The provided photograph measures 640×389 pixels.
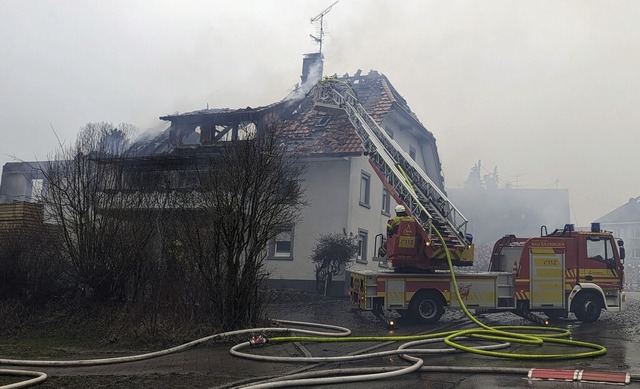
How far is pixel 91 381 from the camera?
7.39 meters

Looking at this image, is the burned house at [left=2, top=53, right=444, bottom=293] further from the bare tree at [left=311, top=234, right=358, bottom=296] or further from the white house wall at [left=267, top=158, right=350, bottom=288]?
the bare tree at [left=311, top=234, right=358, bottom=296]

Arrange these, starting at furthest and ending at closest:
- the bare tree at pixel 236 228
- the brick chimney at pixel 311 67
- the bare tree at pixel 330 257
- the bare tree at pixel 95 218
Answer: the brick chimney at pixel 311 67
the bare tree at pixel 330 257
the bare tree at pixel 95 218
the bare tree at pixel 236 228

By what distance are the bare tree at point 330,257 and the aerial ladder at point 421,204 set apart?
14.2ft

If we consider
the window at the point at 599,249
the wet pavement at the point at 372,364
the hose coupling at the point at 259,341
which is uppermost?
the window at the point at 599,249

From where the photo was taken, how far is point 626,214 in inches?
2354

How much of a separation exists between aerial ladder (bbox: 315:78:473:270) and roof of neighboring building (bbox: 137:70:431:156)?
237 centimetres

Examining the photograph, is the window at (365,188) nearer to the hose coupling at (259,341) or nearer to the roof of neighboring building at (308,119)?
the roof of neighboring building at (308,119)

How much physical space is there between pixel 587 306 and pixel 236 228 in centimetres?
927

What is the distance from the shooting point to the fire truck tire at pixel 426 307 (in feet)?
47.2

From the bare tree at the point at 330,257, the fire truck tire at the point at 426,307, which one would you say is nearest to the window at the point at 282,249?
the bare tree at the point at 330,257

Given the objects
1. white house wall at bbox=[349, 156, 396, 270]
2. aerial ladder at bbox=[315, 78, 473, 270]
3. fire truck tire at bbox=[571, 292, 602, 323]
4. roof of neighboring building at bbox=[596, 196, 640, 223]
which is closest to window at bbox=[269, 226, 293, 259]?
white house wall at bbox=[349, 156, 396, 270]

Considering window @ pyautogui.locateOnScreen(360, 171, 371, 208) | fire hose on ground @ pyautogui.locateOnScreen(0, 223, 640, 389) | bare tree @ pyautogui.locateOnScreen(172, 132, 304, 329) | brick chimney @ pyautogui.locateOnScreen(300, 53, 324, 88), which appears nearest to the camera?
fire hose on ground @ pyautogui.locateOnScreen(0, 223, 640, 389)

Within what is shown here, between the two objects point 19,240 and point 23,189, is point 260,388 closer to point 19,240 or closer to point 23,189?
point 19,240

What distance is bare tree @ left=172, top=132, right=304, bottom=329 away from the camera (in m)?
11.0
